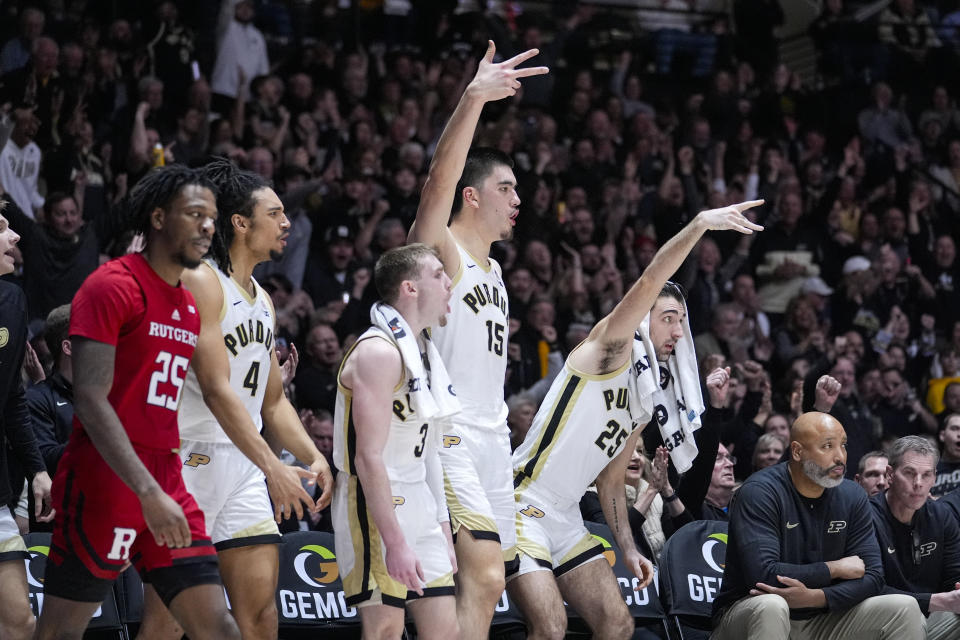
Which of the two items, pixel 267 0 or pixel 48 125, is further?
pixel 267 0

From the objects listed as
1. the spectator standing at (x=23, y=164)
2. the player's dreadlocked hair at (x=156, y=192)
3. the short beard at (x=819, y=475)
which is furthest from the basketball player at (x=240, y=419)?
the spectator standing at (x=23, y=164)

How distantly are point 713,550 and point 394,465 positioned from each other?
10.9 feet

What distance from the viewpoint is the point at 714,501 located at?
881 cm

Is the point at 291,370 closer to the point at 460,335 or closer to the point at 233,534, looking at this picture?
the point at 460,335

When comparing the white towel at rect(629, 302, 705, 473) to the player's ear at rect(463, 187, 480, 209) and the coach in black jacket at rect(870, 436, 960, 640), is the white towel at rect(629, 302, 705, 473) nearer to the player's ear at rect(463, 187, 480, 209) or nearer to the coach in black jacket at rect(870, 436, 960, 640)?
the player's ear at rect(463, 187, 480, 209)

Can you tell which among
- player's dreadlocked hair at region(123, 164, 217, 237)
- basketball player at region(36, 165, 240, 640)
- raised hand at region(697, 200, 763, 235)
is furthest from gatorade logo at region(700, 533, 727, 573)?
player's dreadlocked hair at region(123, 164, 217, 237)

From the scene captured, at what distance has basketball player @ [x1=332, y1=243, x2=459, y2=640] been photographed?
5074 mm

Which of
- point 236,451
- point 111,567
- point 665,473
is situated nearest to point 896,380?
point 665,473

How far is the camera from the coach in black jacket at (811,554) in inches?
274

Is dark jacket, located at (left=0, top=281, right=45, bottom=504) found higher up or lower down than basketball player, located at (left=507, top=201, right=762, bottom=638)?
higher up

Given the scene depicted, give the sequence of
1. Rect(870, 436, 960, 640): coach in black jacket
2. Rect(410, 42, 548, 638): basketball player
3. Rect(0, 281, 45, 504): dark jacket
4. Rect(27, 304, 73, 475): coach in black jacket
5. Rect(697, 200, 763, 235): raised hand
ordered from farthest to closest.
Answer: Rect(870, 436, 960, 640): coach in black jacket → Rect(27, 304, 73, 475): coach in black jacket → Rect(697, 200, 763, 235): raised hand → Rect(410, 42, 548, 638): basketball player → Rect(0, 281, 45, 504): dark jacket

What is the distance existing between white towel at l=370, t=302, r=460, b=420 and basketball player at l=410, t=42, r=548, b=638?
14.5 inches

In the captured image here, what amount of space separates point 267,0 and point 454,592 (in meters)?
10.2

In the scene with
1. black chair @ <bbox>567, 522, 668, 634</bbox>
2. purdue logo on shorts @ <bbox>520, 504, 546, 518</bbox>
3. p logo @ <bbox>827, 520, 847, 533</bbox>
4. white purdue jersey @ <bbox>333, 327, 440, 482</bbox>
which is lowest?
black chair @ <bbox>567, 522, 668, 634</bbox>
